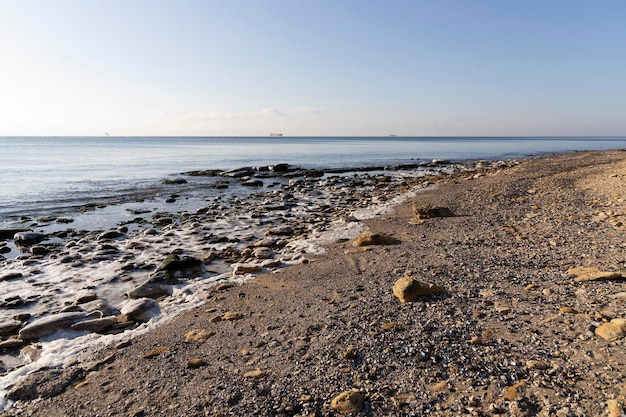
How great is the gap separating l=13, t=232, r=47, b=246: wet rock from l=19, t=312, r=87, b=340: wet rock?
22.7 ft

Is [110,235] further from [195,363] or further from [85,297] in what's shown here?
[195,363]

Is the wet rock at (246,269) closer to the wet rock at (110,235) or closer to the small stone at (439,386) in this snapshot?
the small stone at (439,386)

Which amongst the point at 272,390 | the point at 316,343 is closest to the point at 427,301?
the point at 316,343

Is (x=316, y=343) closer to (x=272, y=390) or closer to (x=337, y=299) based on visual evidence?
(x=272, y=390)

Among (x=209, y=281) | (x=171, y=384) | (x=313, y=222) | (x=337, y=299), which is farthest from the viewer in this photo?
(x=313, y=222)

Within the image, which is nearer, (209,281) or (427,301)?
(427,301)

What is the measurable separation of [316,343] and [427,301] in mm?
1932

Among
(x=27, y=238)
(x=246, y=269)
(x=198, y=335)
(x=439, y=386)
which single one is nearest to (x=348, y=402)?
(x=439, y=386)

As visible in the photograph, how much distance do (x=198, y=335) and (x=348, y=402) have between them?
109 inches

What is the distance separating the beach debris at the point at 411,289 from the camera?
5820 mm

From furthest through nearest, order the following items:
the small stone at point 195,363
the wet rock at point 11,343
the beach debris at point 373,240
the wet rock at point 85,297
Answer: the beach debris at point 373,240 < the wet rock at point 85,297 < the wet rock at point 11,343 < the small stone at point 195,363

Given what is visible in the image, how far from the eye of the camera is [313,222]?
535 inches

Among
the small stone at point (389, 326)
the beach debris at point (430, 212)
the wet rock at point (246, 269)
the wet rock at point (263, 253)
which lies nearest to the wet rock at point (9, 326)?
the wet rock at point (246, 269)

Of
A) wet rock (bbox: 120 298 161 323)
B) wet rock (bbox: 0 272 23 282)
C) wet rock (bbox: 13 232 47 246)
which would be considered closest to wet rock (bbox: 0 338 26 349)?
wet rock (bbox: 120 298 161 323)
